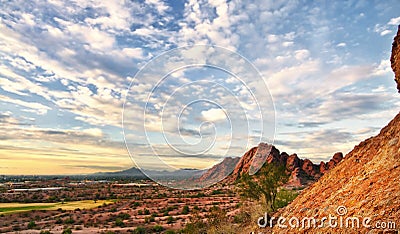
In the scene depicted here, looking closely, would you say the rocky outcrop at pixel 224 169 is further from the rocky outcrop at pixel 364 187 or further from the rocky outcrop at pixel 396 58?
the rocky outcrop at pixel 396 58

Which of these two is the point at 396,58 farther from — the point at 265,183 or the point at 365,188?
the point at 265,183

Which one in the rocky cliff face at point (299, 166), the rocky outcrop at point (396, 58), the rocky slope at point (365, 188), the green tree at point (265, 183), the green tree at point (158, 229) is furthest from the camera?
the rocky cliff face at point (299, 166)

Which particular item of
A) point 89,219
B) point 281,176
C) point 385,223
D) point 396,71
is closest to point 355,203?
point 385,223

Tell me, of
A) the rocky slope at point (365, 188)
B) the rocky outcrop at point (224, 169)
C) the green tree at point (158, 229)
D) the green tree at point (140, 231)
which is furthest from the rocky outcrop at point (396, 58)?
the green tree at point (140, 231)

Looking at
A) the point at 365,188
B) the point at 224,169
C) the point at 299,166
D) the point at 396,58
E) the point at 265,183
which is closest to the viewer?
the point at 365,188

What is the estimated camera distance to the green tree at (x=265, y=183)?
84.3 feet

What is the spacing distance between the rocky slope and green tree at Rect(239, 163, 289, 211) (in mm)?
10364

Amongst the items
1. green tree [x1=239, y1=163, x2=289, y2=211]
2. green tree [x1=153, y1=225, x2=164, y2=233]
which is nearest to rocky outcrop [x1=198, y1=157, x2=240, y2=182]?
green tree [x1=239, y1=163, x2=289, y2=211]

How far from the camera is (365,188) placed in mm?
10109

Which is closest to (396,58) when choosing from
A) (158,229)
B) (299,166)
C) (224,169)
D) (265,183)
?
(224,169)

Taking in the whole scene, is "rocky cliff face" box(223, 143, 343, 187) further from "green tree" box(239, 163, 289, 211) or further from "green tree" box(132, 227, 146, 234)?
"green tree" box(239, 163, 289, 211)

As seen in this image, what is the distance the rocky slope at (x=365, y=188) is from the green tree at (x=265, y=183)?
10364 millimetres

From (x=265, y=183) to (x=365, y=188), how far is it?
52.5 feet

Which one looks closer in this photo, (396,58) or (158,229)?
(396,58)
